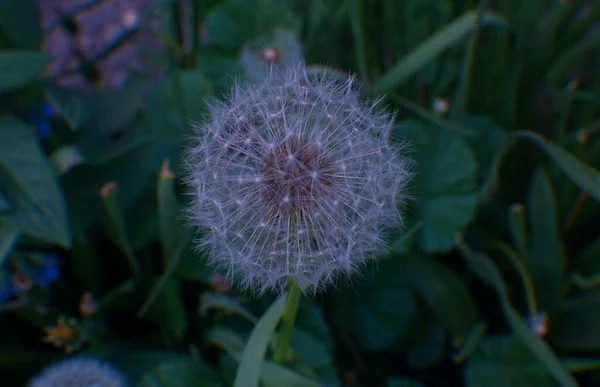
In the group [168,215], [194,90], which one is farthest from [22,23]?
[168,215]

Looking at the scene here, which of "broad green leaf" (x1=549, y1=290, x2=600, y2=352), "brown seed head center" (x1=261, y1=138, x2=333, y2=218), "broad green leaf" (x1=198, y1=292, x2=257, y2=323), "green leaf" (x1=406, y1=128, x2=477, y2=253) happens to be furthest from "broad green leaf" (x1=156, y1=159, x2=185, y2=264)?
"broad green leaf" (x1=549, y1=290, x2=600, y2=352)

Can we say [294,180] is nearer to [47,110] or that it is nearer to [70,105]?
[70,105]

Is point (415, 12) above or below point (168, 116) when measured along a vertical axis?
above

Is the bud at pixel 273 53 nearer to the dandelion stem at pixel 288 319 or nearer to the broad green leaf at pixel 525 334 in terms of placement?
the broad green leaf at pixel 525 334

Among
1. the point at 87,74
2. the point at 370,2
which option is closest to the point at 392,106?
the point at 370,2

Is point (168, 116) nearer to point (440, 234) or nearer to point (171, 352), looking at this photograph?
point (171, 352)

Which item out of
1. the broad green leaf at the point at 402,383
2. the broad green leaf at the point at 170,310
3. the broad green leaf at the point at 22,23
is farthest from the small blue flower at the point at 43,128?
the broad green leaf at the point at 402,383
